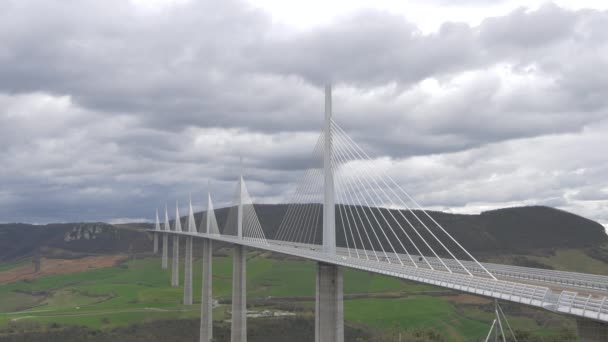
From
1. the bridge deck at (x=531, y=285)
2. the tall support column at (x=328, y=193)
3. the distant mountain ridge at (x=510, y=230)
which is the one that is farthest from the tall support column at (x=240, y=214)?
the distant mountain ridge at (x=510, y=230)

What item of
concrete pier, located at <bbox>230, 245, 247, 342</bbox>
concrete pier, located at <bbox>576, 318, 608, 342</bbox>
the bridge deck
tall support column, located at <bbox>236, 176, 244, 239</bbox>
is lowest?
concrete pier, located at <bbox>230, 245, 247, 342</bbox>

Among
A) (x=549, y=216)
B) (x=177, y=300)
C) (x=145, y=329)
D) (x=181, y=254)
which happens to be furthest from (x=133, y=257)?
(x=549, y=216)

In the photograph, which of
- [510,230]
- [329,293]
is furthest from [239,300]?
[510,230]

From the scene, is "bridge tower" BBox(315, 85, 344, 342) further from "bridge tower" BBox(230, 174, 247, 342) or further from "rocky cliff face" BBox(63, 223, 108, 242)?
"rocky cliff face" BBox(63, 223, 108, 242)

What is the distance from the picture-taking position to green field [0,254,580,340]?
67438 mm

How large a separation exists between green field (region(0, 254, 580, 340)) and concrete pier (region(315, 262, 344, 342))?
33290 millimetres

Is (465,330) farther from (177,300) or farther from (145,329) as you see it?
(177,300)

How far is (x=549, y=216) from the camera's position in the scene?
14175 cm

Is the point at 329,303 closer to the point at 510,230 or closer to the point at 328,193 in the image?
the point at 328,193

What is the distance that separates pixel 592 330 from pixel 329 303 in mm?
A: 19481

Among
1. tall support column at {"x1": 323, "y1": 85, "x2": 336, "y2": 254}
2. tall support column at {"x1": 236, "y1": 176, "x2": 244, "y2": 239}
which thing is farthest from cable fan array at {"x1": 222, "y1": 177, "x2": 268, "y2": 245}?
tall support column at {"x1": 323, "y1": 85, "x2": 336, "y2": 254}

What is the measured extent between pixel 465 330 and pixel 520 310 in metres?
10.5

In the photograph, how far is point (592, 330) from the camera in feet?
44.3

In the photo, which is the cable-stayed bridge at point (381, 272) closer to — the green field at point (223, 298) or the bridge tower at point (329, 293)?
the bridge tower at point (329, 293)
